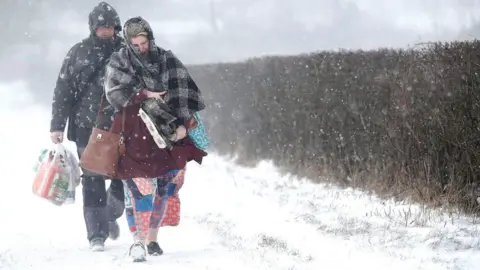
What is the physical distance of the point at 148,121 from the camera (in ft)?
19.9

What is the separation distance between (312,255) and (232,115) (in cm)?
971

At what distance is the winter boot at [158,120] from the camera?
6.07 meters

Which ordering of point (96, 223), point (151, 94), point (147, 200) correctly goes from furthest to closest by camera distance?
1. point (96, 223)
2. point (147, 200)
3. point (151, 94)

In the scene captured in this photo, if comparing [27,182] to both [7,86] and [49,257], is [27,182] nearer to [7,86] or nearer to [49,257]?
[49,257]

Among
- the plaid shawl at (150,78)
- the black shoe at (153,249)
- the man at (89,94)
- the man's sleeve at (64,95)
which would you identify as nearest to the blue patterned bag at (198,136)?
the plaid shawl at (150,78)

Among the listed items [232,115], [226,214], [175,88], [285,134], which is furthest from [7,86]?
[175,88]

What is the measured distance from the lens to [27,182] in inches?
540

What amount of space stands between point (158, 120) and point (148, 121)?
9cm

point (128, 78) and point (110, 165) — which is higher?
point (128, 78)

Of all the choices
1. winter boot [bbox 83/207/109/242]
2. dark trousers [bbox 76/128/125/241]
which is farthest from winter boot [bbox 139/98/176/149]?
winter boot [bbox 83/207/109/242]

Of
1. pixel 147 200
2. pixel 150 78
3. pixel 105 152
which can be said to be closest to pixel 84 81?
pixel 150 78

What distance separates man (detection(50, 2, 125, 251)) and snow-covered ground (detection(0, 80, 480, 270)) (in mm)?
349

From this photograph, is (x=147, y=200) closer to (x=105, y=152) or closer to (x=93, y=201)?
(x=105, y=152)

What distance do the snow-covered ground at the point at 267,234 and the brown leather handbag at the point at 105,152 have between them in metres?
0.76
